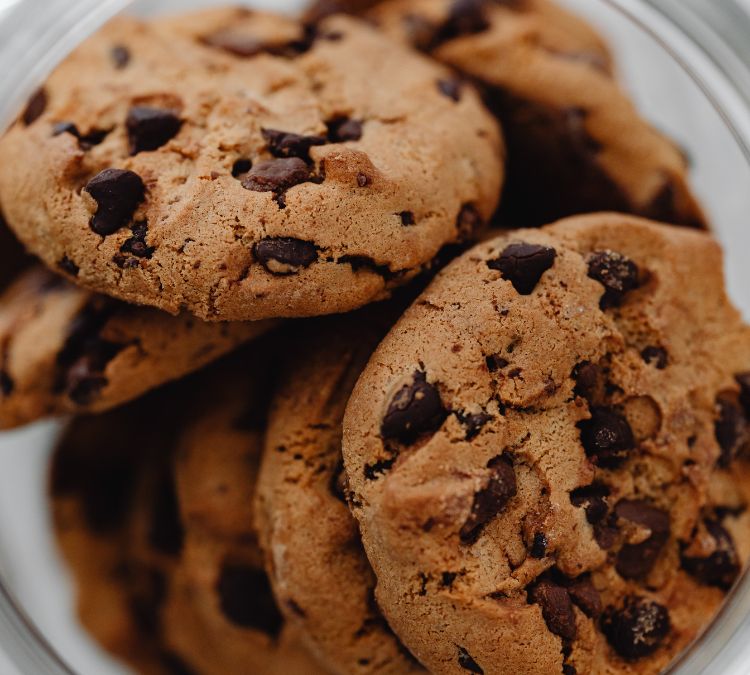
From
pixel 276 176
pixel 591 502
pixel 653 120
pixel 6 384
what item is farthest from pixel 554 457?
pixel 653 120

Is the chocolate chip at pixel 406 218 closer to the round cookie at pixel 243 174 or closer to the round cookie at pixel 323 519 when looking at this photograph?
the round cookie at pixel 243 174

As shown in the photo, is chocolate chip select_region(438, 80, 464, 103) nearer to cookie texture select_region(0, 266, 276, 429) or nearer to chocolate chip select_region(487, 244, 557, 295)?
chocolate chip select_region(487, 244, 557, 295)

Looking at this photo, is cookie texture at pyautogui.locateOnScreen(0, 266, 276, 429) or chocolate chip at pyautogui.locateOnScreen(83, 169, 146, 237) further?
cookie texture at pyautogui.locateOnScreen(0, 266, 276, 429)

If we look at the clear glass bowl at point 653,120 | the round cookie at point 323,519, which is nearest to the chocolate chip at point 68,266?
the round cookie at point 323,519

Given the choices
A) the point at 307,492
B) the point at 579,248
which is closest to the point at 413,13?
the point at 579,248

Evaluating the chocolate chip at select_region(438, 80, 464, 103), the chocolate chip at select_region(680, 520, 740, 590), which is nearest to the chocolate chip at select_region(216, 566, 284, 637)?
the chocolate chip at select_region(680, 520, 740, 590)

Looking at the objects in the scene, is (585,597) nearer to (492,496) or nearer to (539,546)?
(539,546)

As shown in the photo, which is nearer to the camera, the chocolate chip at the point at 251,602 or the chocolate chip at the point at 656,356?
the chocolate chip at the point at 656,356
